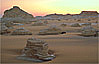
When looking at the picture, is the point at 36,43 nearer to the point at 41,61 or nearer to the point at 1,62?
the point at 41,61

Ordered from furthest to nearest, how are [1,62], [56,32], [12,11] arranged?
[12,11], [56,32], [1,62]

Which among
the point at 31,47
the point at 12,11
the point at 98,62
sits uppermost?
the point at 12,11

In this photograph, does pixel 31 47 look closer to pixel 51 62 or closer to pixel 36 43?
pixel 36 43

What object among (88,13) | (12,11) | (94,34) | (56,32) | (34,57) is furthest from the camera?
(88,13)

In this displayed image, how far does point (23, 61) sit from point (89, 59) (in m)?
1.94

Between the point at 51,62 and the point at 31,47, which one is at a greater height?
the point at 31,47

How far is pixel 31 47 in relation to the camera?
195 inches

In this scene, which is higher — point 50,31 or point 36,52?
point 50,31

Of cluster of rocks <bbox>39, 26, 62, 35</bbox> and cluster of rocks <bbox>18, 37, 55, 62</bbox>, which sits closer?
cluster of rocks <bbox>18, 37, 55, 62</bbox>

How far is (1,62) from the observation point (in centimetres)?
439

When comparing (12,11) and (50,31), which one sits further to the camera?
(12,11)

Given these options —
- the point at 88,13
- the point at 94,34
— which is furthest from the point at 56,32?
the point at 88,13

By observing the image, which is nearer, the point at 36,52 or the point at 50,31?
the point at 36,52

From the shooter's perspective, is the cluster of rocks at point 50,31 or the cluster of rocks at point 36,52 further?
the cluster of rocks at point 50,31
